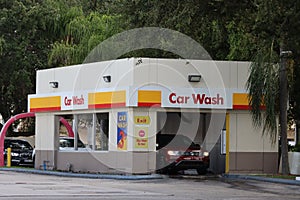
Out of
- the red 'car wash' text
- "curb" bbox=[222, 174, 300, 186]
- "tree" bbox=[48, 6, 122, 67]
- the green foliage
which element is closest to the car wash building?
the red 'car wash' text

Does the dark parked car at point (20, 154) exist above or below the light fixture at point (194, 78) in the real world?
below

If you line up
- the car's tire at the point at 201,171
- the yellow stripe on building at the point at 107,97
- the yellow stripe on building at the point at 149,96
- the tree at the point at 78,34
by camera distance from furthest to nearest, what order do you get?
the tree at the point at 78,34 → the car's tire at the point at 201,171 → the yellow stripe on building at the point at 107,97 → the yellow stripe on building at the point at 149,96

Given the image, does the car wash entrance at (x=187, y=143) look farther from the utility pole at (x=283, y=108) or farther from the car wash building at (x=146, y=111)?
the utility pole at (x=283, y=108)

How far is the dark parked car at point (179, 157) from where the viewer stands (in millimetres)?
27562

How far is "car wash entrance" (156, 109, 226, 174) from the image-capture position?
2762 centimetres

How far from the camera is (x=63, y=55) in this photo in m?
38.7

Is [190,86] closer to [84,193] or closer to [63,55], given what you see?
[84,193]

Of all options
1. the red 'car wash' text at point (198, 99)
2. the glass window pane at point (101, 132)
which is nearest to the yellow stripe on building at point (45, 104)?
the glass window pane at point (101, 132)

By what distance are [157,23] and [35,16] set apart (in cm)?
1642

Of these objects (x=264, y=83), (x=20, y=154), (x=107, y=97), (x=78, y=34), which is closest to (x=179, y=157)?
(x=107, y=97)

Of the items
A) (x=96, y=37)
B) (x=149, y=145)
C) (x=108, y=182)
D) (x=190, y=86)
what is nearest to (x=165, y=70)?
(x=190, y=86)

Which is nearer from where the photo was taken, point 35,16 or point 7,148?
point 7,148

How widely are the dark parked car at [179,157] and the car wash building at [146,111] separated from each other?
2.49 feet

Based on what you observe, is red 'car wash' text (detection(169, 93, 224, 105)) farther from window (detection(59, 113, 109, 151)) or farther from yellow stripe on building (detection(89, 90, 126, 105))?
window (detection(59, 113, 109, 151))
